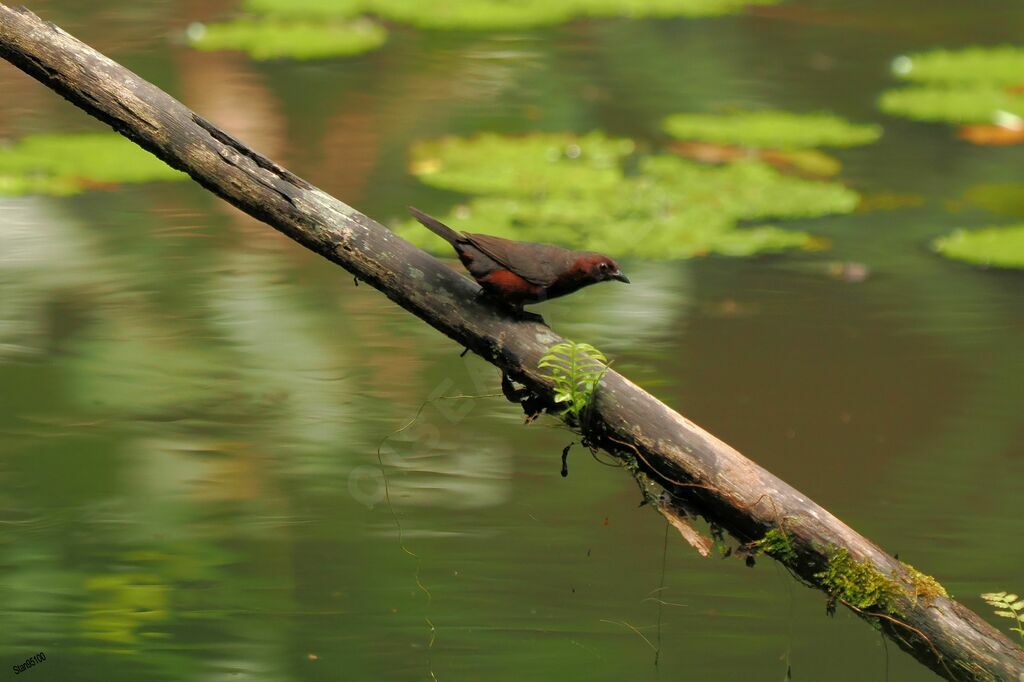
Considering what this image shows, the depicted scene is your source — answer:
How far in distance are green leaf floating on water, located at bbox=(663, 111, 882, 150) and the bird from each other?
3473mm

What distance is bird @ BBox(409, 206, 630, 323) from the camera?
2650 millimetres

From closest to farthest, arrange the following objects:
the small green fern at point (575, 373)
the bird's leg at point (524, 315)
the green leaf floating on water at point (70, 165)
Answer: the small green fern at point (575, 373)
the bird's leg at point (524, 315)
the green leaf floating on water at point (70, 165)

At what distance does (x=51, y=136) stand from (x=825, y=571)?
4322 mm

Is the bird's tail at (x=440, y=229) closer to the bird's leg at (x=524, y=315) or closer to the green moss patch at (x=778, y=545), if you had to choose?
the bird's leg at (x=524, y=315)

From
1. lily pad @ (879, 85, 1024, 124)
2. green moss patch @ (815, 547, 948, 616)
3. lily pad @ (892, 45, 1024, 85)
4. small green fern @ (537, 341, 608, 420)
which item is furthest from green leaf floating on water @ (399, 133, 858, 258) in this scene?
green moss patch @ (815, 547, 948, 616)

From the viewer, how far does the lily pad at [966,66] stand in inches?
269

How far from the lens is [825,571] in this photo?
8.68ft

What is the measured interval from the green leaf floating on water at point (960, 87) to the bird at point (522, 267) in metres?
4.10

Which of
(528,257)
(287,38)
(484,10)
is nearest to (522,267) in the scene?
(528,257)

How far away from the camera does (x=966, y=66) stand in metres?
6.96

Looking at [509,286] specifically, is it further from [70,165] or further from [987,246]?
[70,165]

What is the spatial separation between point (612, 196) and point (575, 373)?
118 inches

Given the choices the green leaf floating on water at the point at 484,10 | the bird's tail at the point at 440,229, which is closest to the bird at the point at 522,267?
the bird's tail at the point at 440,229

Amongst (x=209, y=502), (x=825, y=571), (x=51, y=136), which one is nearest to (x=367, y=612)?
(x=209, y=502)
